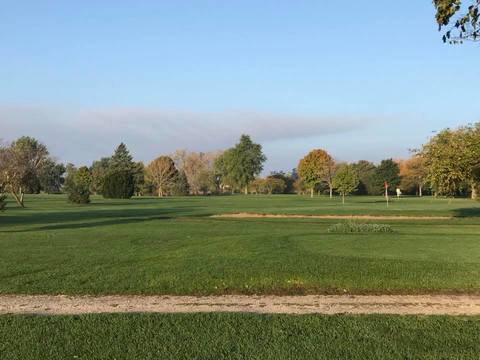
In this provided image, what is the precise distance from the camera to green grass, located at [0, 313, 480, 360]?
6.34 metres

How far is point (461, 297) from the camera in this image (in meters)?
10.5

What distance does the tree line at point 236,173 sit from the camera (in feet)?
110

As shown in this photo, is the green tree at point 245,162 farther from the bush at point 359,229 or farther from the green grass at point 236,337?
the green grass at point 236,337

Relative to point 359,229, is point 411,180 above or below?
above

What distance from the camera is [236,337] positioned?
23.1 ft

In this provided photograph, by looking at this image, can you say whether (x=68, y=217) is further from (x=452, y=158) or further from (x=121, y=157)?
(x=121, y=157)

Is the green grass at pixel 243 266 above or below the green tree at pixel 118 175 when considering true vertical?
below

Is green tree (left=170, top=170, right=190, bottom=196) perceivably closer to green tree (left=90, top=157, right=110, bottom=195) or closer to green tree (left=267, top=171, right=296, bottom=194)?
green tree (left=90, top=157, right=110, bottom=195)

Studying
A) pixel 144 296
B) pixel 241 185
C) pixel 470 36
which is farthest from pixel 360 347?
pixel 241 185

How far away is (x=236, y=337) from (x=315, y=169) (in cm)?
10995

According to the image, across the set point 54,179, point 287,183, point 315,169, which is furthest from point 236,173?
point 54,179

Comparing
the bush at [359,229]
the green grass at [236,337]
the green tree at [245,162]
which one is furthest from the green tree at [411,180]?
the green grass at [236,337]

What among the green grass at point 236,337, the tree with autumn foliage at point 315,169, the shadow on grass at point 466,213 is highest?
the tree with autumn foliage at point 315,169

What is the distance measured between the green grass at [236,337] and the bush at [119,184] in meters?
87.7
